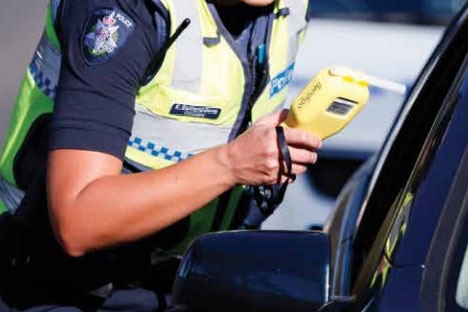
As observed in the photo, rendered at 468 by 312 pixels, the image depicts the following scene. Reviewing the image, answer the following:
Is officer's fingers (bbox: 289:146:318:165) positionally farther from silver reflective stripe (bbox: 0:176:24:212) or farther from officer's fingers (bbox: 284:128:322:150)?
silver reflective stripe (bbox: 0:176:24:212)

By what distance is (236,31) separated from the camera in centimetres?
334

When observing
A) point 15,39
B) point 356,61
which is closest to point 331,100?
point 356,61

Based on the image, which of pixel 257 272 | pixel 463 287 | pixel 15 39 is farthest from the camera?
pixel 15 39

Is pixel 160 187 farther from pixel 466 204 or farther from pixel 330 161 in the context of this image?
pixel 330 161

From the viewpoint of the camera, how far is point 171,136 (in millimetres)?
3309

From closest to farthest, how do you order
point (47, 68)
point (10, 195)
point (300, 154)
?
point (300, 154), point (47, 68), point (10, 195)

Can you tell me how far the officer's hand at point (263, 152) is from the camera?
3010 millimetres

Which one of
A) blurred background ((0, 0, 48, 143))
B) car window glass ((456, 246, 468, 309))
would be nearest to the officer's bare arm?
car window glass ((456, 246, 468, 309))

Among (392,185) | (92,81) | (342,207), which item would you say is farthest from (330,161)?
(92,81)

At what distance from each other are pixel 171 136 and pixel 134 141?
73 mm

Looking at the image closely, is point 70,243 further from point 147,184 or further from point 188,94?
point 188,94

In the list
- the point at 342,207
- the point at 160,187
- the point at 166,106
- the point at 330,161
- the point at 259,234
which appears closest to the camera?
the point at 259,234

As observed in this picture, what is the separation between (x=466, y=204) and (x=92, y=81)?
2.85 ft

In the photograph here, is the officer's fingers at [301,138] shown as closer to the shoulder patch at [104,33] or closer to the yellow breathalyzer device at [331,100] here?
the yellow breathalyzer device at [331,100]
